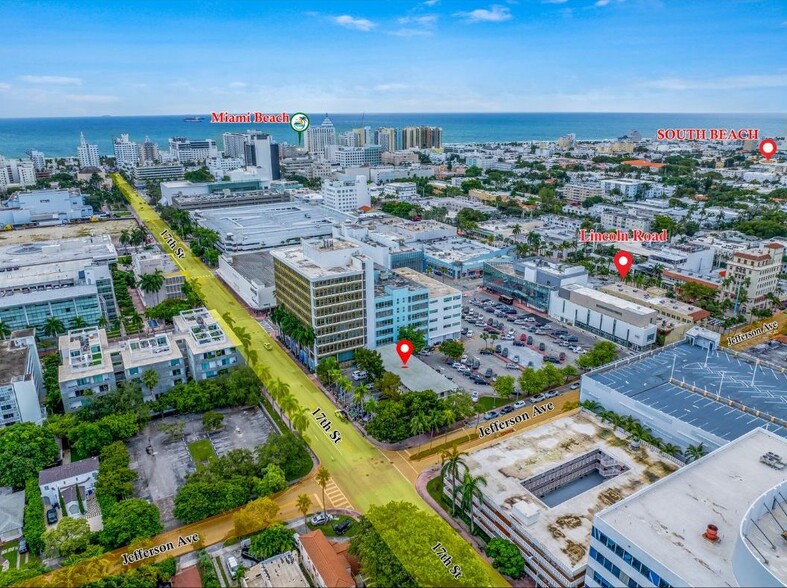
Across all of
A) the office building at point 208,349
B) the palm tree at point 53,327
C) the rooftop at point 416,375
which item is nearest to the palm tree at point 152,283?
the palm tree at point 53,327

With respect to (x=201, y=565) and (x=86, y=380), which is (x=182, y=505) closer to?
(x=201, y=565)

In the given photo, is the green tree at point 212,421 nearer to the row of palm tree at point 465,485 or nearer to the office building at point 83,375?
the office building at point 83,375

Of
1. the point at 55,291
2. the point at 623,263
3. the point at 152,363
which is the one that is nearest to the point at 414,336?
the point at 152,363

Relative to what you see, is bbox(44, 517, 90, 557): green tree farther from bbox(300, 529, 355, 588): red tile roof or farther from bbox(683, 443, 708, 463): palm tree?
bbox(683, 443, 708, 463): palm tree

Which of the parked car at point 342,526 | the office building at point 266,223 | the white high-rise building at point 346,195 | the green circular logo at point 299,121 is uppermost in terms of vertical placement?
the green circular logo at point 299,121

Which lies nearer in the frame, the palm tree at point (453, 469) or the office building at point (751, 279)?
the palm tree at point (453, 469)

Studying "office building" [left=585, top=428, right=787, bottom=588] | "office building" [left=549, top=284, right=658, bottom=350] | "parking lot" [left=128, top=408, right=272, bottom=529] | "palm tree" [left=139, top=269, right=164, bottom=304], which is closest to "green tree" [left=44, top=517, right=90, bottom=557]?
"parking lot" [left=128, top=408, right=272, bottom=529]

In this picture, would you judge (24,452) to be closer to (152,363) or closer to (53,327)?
(152,363)
